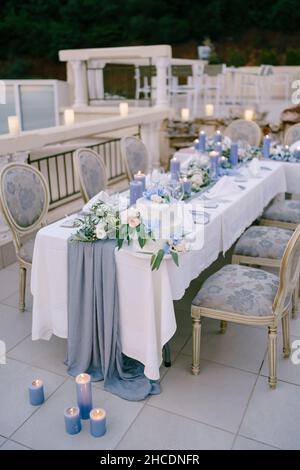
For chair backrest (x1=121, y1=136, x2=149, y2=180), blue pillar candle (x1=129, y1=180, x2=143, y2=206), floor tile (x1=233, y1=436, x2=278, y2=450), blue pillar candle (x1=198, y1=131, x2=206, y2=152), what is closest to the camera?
floor tile (x1=233, y1=436, x2=278, y2=450)

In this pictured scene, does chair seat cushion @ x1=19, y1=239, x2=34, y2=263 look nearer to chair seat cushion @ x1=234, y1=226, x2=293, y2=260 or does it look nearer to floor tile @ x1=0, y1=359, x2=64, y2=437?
floor tile @ x1=0, y1=359, x2=64, y2=437

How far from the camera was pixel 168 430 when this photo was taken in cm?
196

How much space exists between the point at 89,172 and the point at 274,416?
214 centimetres

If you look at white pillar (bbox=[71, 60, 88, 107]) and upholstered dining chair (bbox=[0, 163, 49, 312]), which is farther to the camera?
white pillar (bbox=[71, 60, 88, 107])

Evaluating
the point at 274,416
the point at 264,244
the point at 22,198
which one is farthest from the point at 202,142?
the point at 274,416

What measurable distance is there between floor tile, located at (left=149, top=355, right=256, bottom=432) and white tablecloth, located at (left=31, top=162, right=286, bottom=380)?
156 millimetres

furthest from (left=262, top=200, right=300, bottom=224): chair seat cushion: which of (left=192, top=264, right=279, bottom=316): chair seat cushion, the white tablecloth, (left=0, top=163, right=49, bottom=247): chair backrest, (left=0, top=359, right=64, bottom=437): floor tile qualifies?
(left=0, top=359, right=64, bottom=437): floor tile

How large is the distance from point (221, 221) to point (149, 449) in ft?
4.35

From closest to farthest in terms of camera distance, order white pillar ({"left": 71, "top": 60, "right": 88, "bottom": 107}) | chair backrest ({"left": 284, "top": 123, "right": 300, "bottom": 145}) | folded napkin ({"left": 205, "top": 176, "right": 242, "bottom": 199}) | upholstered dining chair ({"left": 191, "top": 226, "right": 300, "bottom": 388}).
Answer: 1. upholstered dining chair ({"left": 191, "top": 226, "right": 300, "bottom": 388})
2. folded napkin ({"left": 205, "top": 176, "right": 242, "bottom": 199})
3. chair backrest ({"left": 284, "top": 123, "right": 300, "bottom": 145})
4. white pillar ({"left": 71, "top": 60, "right": 88, "bottom": 107})

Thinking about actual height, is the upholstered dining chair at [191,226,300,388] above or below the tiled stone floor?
above

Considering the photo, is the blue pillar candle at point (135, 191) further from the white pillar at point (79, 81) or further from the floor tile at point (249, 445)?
the white pillar at point (79, 81)

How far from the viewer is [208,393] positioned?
2201 mm

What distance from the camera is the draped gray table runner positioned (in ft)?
7.13
